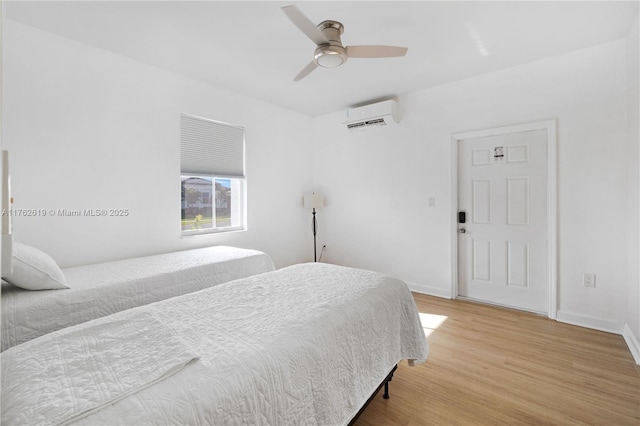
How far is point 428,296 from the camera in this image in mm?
3975

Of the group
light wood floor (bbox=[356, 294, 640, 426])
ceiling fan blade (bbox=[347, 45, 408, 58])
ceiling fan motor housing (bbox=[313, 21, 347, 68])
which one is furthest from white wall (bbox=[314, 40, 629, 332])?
ceiling fan motor housing (bbox=[313, 21, 347, 68])

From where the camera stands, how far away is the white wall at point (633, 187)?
97.7 inches

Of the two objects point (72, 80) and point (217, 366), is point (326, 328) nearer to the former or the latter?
point (217, 366)

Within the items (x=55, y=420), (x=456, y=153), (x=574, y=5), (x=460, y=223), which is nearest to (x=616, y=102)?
(x=574, y=5)

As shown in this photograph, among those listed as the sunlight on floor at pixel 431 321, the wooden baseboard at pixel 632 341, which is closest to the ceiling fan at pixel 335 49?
the sunlight on floor at pixel 431 321

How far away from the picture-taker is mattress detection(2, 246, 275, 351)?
1820 mm

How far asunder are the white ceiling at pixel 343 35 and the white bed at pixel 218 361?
2.09m

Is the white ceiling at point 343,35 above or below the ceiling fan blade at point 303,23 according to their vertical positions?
above

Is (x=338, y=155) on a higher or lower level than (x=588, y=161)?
higher

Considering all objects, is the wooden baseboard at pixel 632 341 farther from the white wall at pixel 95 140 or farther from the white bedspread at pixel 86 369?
the white wall at pixel 95 140

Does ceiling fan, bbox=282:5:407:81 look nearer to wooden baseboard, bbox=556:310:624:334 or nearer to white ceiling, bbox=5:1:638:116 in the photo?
white ceiling, bbox=5:1:638:116

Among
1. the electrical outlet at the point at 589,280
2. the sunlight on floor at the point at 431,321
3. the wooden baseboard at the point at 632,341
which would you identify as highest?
the electrical outlet at the point at 589,280

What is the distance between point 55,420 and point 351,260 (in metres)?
4.18

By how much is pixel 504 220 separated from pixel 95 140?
4.28m
